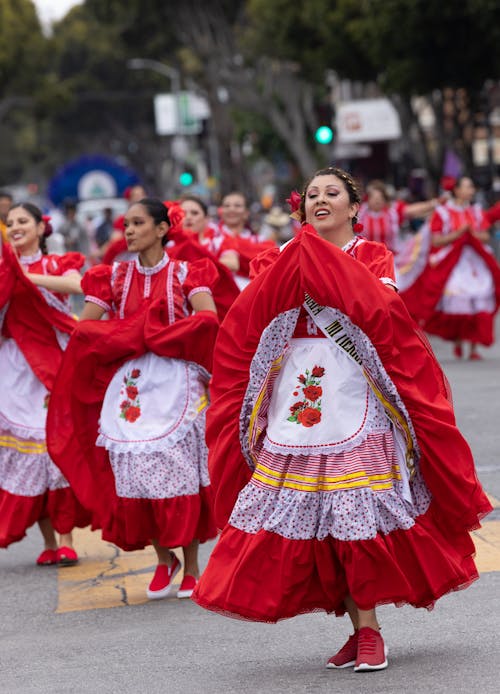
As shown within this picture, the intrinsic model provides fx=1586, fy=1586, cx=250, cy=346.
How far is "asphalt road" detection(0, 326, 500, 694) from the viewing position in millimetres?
5730

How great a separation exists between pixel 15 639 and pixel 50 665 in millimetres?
621

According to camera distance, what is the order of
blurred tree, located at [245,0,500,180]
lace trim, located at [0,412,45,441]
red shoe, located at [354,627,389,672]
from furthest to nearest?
blurred tree, located at [245,0,500,180] → lace trim, located at [0,412,45,441] → red shoe, located at [354,627,389,672]

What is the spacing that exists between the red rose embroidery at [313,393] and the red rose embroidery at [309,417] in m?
0.04

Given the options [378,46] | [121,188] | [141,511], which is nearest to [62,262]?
[141,511]

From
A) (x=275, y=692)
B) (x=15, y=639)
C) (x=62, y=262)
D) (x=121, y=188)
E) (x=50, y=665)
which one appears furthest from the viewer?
(x=121, y=188)

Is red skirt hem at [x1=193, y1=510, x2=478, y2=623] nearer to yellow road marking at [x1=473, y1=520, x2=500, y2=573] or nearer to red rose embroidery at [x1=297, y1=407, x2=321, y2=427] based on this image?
red rose embroidery at [x1=297, y1=407, x2=321, y2=427]

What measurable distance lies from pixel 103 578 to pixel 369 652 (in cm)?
282

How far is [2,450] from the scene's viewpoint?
8727 mm

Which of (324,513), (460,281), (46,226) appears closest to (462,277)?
(460,281)

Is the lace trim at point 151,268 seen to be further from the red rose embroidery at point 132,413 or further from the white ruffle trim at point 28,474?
the white ruffle trim at point 28,474

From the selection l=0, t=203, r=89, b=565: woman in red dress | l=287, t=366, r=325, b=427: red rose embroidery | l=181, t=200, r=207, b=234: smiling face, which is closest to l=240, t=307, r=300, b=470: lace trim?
l=287, t=366, r=325, b=427: red rose embroidery

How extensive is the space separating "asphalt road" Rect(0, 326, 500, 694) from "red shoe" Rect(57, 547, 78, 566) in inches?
2.8

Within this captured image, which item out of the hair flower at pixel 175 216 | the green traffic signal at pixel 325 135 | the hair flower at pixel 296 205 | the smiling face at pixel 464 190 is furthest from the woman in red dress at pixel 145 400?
the green traffic signal at pixel 325 135

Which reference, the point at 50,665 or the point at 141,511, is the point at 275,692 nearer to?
the point at 50,665
